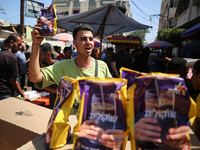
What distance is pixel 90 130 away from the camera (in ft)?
2.85

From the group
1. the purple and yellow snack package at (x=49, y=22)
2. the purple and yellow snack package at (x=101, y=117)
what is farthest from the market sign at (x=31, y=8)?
the purple and yellow snack package at (x=101, y=117)

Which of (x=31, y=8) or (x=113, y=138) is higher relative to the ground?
(x=31, y=8)

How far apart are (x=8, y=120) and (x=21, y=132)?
0.22 meters

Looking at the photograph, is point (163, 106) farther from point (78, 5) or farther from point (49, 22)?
point (78, 5)

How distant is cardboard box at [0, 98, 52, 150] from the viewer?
4.68 ft

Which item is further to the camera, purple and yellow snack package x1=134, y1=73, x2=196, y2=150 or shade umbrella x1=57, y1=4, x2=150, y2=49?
shade umbrella x1=57, y1=4, x2=150, y2=49

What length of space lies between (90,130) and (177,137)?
0.46 metres

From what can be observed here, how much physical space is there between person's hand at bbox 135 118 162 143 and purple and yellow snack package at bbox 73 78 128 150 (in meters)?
0.08

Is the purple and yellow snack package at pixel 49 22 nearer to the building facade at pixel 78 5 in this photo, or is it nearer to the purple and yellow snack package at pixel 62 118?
the purple and yellow snack package at pixel 62 118

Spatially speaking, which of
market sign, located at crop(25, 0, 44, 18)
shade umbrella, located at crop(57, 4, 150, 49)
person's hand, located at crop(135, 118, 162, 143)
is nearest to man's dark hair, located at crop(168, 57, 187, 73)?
person's hand, located at crop(135, 118, 162, 143)

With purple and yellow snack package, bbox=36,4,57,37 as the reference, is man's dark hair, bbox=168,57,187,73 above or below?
below

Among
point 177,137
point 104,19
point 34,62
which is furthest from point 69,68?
point 104,19

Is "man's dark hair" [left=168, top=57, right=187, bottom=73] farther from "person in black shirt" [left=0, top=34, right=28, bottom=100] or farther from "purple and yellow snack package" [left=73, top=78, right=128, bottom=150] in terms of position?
"person in black shirt" [left=0, top=34, right=28, bottom=100]

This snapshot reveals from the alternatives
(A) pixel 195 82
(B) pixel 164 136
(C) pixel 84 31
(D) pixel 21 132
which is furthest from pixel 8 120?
(A) pixel 195 82
